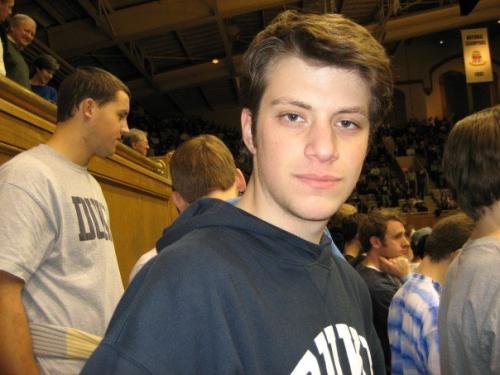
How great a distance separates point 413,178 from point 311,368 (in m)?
18.8

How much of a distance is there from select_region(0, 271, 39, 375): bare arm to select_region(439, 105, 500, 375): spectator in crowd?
48.3 inches

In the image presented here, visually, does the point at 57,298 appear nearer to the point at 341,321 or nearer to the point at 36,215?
the point at 36,215

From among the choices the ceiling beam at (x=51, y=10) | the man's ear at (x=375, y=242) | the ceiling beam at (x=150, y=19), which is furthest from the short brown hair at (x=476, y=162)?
the ceiling beam at (x=150, y=19)

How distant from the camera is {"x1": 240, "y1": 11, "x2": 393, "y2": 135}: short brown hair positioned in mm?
1113

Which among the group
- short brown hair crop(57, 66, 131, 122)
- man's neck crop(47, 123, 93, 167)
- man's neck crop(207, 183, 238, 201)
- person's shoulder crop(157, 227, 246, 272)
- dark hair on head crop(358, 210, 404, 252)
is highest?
short brown hair crop(57, 66, 131, 122)

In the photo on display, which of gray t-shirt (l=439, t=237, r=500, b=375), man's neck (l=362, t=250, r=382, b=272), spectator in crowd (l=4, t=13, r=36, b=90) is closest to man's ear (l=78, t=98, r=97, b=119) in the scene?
gray t-shirt (l=439, t=237, r=500, b=375)

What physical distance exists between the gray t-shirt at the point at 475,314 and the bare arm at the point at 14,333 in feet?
4.00

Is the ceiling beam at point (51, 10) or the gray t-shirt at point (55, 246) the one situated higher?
the ceiling beam at point (51, 10)

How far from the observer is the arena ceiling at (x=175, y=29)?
11469 millimetres

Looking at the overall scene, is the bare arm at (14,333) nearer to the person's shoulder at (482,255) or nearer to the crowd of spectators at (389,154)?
the person's shoulder at (482,255)

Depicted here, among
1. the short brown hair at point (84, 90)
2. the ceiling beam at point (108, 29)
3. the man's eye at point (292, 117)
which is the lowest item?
the man's eye at point (292, 117)

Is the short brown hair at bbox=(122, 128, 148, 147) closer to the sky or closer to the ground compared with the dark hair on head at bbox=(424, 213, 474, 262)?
closer to the sky

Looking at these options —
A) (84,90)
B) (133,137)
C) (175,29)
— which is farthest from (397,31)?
(84,90)

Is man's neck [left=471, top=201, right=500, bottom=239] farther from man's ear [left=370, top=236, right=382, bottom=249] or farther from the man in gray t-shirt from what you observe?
man's ear [left=370, top=236, right=382, bottom=249]
